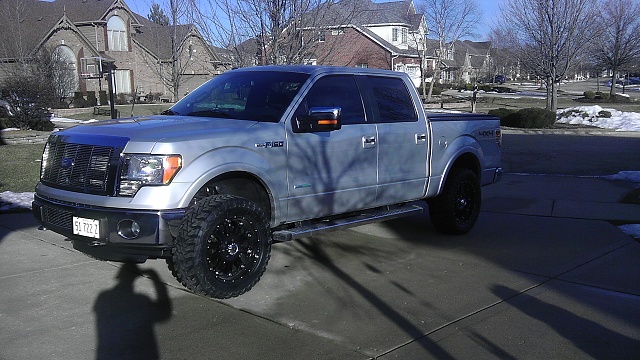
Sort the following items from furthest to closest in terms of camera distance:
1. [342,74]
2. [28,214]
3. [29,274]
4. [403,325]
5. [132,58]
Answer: [132,58]
[28,214]
[342,74]
[29,274]
[403,325]

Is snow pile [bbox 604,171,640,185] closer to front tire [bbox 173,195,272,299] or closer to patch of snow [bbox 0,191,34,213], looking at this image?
front tire [bbox 173,195,272,299]

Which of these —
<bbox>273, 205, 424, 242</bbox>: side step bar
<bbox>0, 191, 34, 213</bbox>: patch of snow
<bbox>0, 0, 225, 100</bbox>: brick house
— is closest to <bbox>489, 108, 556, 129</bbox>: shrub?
<bbox>273, 205, 424, 242</bbox>: side step bar

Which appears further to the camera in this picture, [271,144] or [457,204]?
[457,204]

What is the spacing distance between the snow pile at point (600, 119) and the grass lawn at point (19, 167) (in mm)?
19995

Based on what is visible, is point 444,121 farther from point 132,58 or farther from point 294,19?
point 132,58

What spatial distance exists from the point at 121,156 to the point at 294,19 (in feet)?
24.9

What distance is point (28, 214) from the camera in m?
8.36

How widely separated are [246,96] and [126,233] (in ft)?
6.64

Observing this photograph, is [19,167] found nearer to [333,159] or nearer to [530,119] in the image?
[333,159]

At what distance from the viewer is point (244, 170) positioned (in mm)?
5211

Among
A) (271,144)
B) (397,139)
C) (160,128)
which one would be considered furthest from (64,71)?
(271,144)

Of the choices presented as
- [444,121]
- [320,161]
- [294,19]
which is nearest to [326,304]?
[320,161]

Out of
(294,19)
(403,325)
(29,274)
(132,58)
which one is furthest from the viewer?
(132,58)

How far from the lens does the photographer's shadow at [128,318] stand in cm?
418
